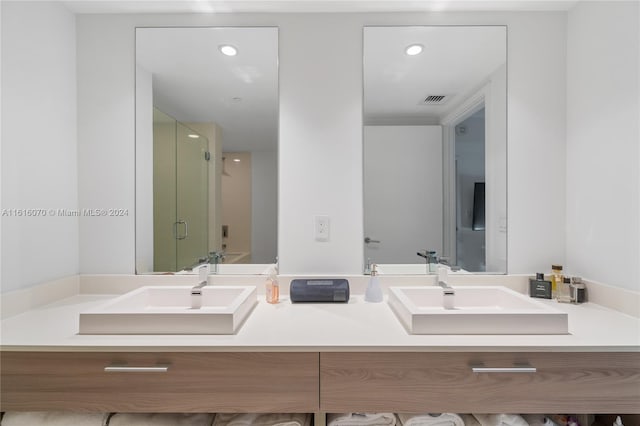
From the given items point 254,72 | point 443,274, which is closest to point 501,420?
point 443,274

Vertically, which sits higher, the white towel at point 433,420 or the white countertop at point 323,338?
the white countertop at point 323,338

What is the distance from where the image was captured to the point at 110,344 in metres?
0.92

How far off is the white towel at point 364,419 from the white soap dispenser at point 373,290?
450 millimetres

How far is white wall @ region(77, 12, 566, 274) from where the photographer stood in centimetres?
148

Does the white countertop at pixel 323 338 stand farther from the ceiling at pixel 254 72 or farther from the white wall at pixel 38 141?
the ceiling at pixel 254 72

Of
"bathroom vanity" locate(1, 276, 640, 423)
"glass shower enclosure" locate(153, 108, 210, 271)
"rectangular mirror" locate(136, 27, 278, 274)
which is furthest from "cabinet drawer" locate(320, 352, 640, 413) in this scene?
"glass shower enclosure" locate(153, 108, 210, 271)

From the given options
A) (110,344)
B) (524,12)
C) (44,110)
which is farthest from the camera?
(524,12)

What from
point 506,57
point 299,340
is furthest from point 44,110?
point 506,57

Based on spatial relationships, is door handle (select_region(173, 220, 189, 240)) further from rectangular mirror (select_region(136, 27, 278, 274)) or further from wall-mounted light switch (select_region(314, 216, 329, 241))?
wall-mounted light switch (select_region(314, 216, 329, 241))

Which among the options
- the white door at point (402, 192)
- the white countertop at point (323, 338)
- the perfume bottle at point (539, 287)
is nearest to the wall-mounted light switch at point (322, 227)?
the white door at point (402, 192)

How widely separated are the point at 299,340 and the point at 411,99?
1238 mm

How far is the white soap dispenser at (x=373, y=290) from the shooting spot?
1354mm

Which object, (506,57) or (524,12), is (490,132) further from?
(524,12)

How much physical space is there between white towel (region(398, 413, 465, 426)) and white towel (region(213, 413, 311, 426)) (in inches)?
13.3
